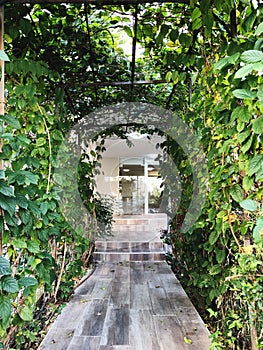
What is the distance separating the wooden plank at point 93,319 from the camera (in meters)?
2.39

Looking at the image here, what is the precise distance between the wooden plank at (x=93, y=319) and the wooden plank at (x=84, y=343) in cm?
7

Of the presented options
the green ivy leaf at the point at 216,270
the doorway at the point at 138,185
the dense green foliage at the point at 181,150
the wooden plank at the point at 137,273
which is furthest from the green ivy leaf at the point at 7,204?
the doorway at the point at 138,185

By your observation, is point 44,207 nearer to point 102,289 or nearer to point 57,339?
point 57,339

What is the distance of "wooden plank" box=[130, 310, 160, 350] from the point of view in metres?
2.18

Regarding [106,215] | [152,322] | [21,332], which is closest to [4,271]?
[21,332]

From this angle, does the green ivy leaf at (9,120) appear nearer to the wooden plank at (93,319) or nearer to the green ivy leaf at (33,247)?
the green ivy leaf at (33,247)

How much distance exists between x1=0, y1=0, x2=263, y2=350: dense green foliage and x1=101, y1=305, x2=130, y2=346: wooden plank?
1.83 ft

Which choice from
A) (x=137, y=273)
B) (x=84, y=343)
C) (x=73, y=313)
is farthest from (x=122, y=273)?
(x=84, y=343)

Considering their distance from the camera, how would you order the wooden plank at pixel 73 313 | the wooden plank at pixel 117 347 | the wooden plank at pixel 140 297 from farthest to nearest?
1. the wooden plank at pixel 140 297
2. the wooden plank at pixel 73 313
3. the wooden plank at pixel 117 347

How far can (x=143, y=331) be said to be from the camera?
94.9 inches

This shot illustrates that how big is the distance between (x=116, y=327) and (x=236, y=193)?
5.42 feet

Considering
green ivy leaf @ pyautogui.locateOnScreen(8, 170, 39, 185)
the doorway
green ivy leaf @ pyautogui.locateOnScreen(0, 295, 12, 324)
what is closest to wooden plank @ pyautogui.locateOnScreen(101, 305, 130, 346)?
green ivy leaf @ pyautogui.locateOnScreen(0, 295, 12, 324)

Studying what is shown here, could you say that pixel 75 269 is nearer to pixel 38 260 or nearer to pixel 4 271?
pixel 38 260

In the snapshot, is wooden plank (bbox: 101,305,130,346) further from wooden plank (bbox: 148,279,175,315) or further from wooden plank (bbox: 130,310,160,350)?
wooden plank (bbox: 148,279,175,315)
